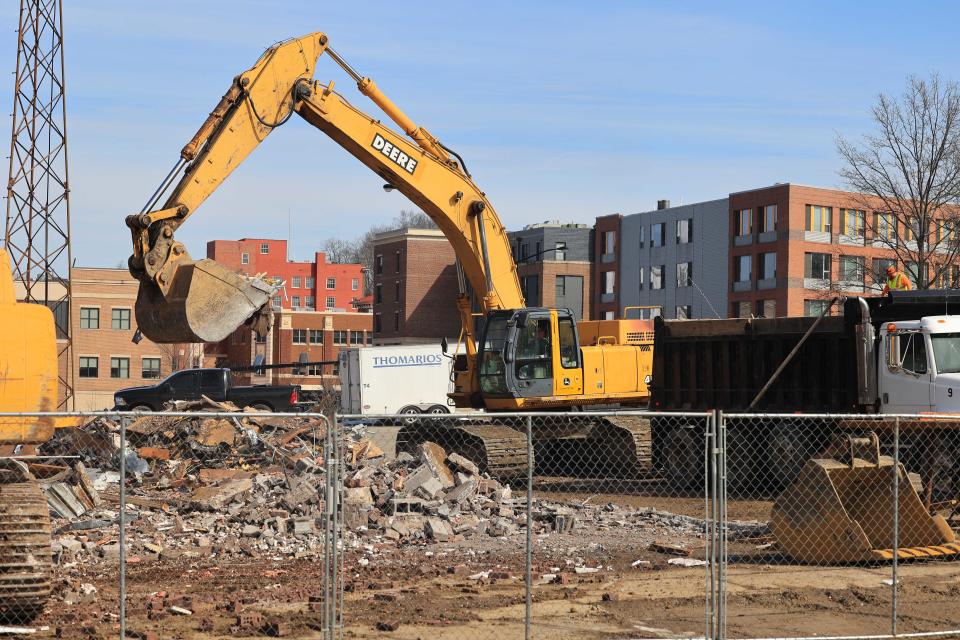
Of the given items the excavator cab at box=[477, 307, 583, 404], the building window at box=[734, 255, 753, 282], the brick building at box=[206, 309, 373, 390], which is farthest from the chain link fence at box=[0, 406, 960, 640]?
the brick building at box=[206, 309, 373, 390]

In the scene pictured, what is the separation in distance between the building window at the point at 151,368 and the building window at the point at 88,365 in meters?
3.46

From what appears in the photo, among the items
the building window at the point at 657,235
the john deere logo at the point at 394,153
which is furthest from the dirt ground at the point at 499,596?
the building window at the point at 657,235

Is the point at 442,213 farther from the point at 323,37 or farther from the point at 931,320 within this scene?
the point at 931,320

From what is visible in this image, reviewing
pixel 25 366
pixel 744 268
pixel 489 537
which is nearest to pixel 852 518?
pixel 489 537

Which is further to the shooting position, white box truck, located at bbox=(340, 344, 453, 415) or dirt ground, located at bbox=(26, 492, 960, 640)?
white box truck, located at bbox=(340, 344, 453, 415)

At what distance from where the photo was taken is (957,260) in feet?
180

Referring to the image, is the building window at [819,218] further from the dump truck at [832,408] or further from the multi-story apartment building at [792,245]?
the dump truck at [832,408]

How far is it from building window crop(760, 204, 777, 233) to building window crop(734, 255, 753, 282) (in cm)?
239

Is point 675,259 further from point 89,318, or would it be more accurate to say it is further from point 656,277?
point 89,318

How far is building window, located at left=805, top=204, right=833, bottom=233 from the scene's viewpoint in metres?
80.1

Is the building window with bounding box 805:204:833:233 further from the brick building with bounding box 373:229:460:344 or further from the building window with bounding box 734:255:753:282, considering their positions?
the brick building with bounding box 373:229:460:344

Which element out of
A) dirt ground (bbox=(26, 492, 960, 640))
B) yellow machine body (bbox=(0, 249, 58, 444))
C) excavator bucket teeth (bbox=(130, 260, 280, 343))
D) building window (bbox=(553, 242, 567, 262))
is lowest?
dirt ground (bbox=(26, 492, 960, 640))

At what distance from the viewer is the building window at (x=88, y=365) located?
76.8m

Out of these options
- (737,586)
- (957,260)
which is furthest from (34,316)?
(957,260)
